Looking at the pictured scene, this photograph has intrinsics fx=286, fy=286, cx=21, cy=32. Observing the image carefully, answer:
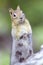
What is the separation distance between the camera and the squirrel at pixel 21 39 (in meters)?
0.74

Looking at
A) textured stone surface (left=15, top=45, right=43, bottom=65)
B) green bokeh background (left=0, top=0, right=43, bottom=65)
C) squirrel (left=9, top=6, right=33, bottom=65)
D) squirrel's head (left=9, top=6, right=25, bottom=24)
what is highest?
green bokeh background (left=0, top=0, right=43, bottom=65)

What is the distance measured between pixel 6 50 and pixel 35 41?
23cm

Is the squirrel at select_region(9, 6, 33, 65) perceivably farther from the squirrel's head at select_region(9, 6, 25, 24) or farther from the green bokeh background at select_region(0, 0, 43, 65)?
the green bokeh background at select_region(0, 0, 43, 65)

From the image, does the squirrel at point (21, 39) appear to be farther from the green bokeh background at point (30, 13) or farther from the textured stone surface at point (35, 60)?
the green bokeh background at point (30, 13)

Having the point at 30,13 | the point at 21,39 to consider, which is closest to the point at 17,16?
the point at 21,39

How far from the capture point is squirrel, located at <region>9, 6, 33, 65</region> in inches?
29.1

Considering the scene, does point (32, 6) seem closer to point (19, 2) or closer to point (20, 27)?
point (19, 2)

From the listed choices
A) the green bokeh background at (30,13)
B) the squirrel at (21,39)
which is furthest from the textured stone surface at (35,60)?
the green bokeh background at (30,13)

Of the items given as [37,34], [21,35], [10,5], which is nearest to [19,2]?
[10,5]

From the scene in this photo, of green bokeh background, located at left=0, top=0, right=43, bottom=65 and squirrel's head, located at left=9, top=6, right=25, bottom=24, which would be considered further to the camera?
green bokeh background, located at left=0, top=0, right=43, bottom=65

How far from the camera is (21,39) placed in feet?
2.46

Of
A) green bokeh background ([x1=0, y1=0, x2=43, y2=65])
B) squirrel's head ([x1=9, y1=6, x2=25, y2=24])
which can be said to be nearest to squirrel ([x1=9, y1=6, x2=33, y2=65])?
squirrel's head ([x1=9, y1=6, x2=25, y2=24])

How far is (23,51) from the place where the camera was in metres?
0.74

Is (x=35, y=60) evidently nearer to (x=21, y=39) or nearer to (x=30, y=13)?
(x=21, y=39)
